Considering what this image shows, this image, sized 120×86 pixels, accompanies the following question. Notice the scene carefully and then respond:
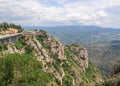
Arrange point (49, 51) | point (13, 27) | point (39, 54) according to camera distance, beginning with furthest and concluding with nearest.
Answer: point (13, 27) → point (49, 51) → point (39, 54)

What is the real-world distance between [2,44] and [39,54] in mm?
23805

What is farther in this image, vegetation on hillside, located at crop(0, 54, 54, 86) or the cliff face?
the cliff face

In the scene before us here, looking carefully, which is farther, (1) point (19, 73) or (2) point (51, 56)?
(2) point (51, 56)

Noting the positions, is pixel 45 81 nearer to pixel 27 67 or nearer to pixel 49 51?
pixel 27 67

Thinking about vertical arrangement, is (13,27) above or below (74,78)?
above

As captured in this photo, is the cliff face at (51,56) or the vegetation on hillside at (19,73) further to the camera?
the cliff face at (51,56)

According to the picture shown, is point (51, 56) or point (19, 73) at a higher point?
point (19, 73)

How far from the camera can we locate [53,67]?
498 feet

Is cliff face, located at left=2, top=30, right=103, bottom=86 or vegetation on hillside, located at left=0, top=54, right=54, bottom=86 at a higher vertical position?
vegetation on hillside, located at left=0, top=54, right=54, bottom=86

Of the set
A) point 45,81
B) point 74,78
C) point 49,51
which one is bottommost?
point 74,78

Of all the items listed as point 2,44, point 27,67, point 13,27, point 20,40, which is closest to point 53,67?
A: point 20,40

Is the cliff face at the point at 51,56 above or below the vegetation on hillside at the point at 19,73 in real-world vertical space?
below

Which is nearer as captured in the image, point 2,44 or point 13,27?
point 2,44

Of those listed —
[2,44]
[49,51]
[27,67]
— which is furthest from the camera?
[49,51]
